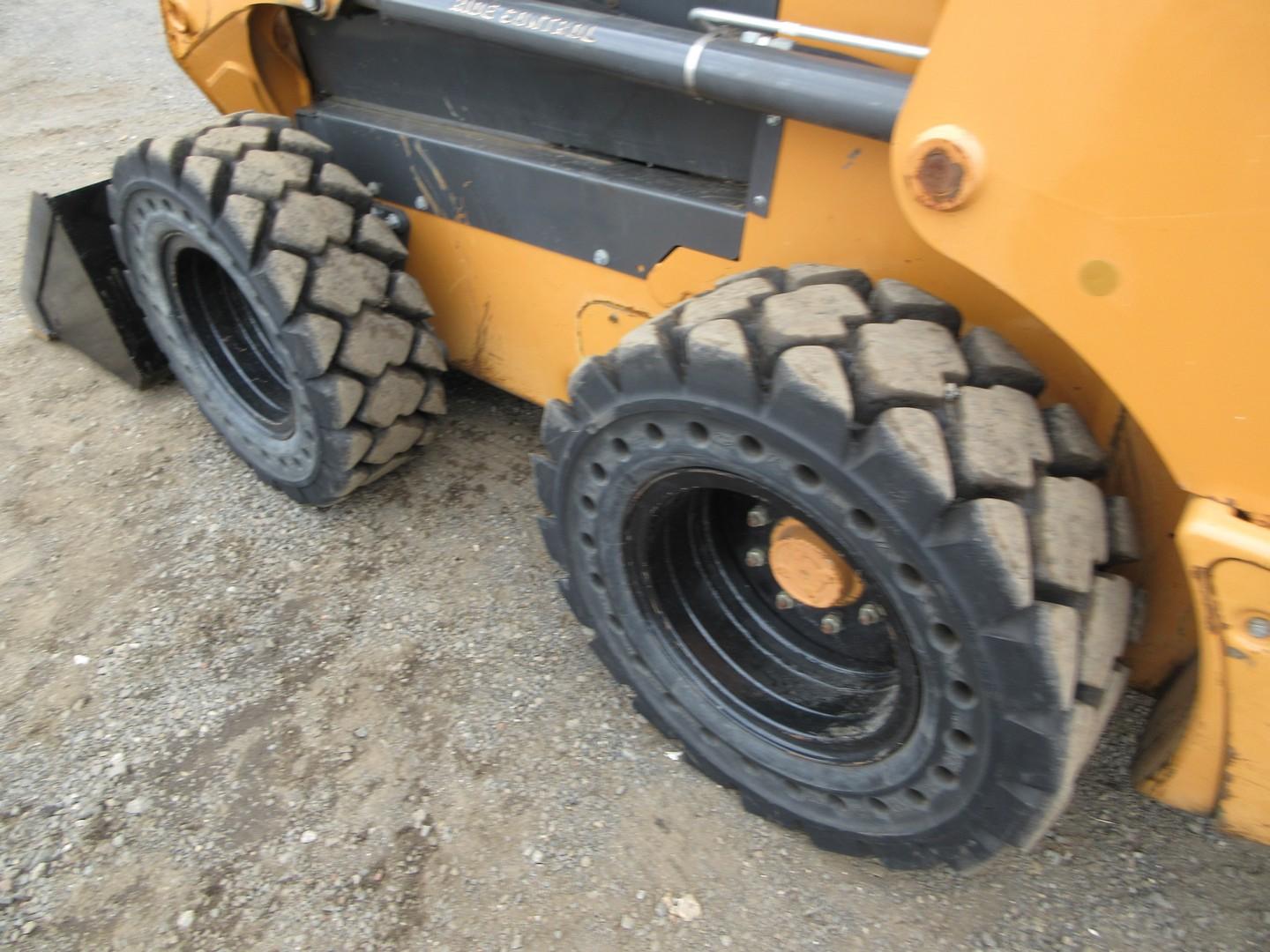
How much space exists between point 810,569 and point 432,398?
1.21 m

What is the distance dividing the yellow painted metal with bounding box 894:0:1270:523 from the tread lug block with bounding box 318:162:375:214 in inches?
56.0

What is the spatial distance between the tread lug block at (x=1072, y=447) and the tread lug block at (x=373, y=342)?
148cm

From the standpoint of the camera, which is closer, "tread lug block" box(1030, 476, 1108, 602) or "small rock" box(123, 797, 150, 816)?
"tread lug block" box(1030, 476, 1108, 602)

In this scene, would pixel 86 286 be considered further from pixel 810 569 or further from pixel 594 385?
pixel 810 569

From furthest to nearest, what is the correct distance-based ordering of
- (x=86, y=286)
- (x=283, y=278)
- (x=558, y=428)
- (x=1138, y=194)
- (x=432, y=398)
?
1. (x=86, y=286)
2. (x=432, y=398)
3. (x=283, y=278)
4. (x=558, y=428)
5. (x=1138, y=194)

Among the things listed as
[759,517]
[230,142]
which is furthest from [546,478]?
[230,142]

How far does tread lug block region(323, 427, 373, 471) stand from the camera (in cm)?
227

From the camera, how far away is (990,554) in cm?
121

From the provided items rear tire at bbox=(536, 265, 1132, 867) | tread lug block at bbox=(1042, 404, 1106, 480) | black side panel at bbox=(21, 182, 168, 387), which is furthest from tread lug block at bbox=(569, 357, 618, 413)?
black side panel at bbox=(21, 182, 168, 387)

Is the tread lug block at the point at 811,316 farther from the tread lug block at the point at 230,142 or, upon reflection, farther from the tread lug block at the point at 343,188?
the tread lug block at the point at 230,142

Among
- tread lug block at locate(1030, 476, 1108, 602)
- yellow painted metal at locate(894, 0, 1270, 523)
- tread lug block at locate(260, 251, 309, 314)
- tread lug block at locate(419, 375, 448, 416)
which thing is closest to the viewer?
yellow painted metal at locate(894, 0, 1270, 523)

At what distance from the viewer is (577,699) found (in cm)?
212

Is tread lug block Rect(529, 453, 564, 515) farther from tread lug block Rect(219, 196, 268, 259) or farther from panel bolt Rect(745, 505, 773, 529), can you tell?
tread lug block Rect(219, 196, 268, 259)

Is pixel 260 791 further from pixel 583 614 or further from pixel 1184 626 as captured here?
pixel 1184 626
